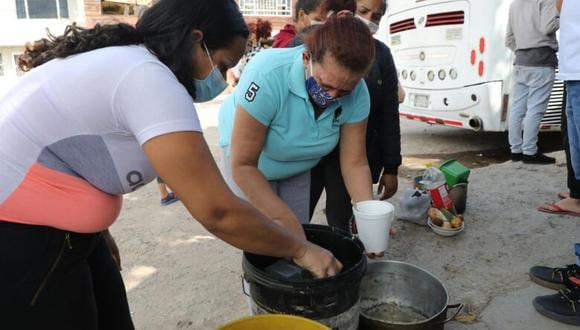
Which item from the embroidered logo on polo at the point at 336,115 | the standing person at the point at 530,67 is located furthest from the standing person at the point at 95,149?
the standing person at the point at 530,67

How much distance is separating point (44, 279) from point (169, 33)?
75cm

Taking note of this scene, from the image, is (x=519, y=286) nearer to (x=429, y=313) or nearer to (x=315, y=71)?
(x=429, y=313)

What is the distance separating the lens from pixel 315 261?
1622mm

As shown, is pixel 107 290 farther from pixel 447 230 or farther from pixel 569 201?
pixel 569 201

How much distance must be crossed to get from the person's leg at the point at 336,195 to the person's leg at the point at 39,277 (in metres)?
1.63

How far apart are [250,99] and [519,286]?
2.03 meters

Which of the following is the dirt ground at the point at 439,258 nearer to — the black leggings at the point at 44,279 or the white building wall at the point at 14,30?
the black leggings at the point at 44,279

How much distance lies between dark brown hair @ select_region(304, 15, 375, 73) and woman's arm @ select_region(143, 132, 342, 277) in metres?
0.76

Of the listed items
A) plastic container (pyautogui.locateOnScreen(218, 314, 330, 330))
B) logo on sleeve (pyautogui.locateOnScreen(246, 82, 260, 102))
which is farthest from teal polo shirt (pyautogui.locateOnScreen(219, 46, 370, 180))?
plastic container (pyautogui.locateOnScreen(218, 314, 330, 330))

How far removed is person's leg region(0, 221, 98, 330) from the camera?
4.18 ft

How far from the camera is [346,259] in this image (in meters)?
2.01

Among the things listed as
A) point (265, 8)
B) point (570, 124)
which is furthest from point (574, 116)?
point (265, 8)

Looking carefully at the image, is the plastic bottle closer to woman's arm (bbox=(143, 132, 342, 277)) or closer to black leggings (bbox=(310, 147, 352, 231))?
black leggings (bbox=(310, 147, 352, 231))

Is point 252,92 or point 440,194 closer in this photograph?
point 252,92
